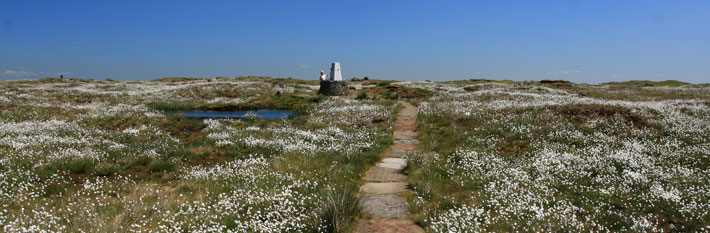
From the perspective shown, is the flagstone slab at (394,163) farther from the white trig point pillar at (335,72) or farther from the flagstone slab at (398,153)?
the white trig point pillar at (335,72)

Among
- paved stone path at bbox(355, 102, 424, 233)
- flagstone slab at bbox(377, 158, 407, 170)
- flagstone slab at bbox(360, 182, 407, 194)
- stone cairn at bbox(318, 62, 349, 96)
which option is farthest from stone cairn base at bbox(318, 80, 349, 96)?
flagstone slab at bbox(360, 182, 407, 194)

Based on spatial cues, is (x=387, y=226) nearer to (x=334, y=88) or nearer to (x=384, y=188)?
(x=384, y=188)

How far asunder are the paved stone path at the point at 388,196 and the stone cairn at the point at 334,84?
25.2 m

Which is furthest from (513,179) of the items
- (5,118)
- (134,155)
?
(5,118)

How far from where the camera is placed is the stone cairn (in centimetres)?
3972

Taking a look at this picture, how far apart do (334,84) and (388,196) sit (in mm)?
31482

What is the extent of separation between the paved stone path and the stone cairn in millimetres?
25241

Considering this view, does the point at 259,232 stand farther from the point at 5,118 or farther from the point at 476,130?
the point at 5,118

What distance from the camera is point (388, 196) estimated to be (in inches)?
352

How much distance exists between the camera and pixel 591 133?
52.8ft

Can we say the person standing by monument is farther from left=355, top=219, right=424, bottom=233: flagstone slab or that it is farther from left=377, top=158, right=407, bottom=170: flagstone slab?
left=355, top=219, right=424, bottom=233: flagstone slab

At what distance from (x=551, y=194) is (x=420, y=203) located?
3.52 meters

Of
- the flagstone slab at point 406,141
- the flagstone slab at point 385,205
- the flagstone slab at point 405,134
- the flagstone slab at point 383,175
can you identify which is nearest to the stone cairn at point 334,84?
the flagstone slab at point 405,134

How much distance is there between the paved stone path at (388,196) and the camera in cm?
720
